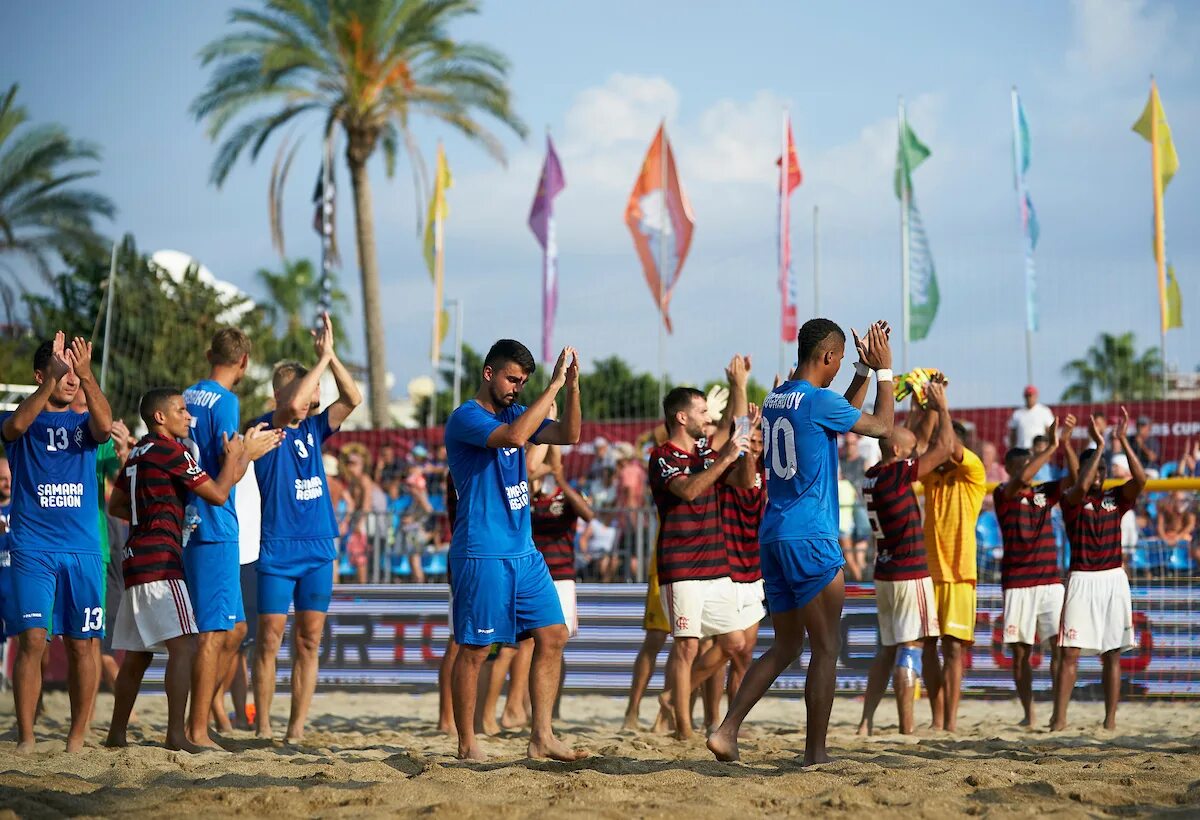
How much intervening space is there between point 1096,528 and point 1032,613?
0.68m

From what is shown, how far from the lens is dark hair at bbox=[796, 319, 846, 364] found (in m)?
6.12

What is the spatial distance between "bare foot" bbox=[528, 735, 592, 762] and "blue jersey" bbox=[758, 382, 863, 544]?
4.24 feet

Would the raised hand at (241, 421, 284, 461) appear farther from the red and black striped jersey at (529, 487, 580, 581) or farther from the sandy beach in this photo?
the red and black striped jersey at (529, 487, 580, 581)

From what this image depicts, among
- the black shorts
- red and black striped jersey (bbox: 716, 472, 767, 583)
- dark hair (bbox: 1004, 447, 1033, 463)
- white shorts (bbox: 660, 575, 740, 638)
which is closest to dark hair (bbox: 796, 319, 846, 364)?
red and black striped jersey (bbox: 716, 472, 767, 583)

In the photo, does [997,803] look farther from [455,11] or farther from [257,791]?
[455,11]

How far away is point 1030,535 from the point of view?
8.66 metres

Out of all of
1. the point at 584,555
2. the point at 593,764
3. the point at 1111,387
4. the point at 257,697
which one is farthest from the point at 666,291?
the point at 593,764

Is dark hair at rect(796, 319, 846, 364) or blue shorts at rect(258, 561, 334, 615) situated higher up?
dark hair at rect(796, 319, 846, 364)

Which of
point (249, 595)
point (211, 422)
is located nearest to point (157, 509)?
point (211, 422)

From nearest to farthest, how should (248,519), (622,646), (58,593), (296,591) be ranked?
(58,593) < (296,591) < (248,519) < (622,646)

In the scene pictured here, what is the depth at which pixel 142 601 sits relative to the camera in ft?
21.9

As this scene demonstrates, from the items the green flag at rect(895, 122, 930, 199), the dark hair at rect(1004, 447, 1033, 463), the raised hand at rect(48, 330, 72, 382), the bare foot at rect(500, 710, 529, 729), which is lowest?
the bare foot at rect(500, 710, 529, 729)

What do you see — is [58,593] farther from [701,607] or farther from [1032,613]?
[1032,613]

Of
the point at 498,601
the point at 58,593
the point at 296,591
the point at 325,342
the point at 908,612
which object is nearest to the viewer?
the point at 498,601
